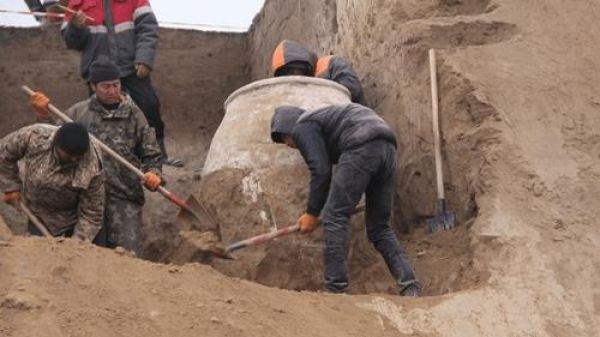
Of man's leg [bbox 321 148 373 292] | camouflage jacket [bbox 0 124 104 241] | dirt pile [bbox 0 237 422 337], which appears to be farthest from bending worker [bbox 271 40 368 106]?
dirt pile [bbox 0 237 422 337]

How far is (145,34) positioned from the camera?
814cm

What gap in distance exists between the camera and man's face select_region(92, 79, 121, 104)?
6812mm

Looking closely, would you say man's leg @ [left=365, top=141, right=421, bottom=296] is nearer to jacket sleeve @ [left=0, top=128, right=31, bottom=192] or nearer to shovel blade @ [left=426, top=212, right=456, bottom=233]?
shovel blade @ [left=426, top=212, right=456, bottom=233]

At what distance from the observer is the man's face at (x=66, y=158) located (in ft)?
19.8

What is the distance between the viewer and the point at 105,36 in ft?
26.6

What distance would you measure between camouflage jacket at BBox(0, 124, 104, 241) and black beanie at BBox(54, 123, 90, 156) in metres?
0.17

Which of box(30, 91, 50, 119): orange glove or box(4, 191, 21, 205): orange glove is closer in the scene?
box(4, 191, 21, 205): orange glove

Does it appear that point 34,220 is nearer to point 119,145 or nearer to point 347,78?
point 119,145

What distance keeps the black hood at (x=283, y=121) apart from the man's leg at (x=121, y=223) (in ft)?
3.83

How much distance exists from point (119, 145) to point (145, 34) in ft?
4.93

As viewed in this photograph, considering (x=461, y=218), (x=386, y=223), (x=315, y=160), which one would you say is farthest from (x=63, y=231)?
(x=461, y=218)

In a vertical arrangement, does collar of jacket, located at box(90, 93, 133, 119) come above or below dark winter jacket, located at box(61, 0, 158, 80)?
below

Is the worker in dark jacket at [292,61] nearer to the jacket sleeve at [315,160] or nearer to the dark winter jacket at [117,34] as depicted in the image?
the dark winter jacket at [117,34]

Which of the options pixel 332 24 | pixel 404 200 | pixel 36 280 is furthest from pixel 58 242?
pixel 332 24
